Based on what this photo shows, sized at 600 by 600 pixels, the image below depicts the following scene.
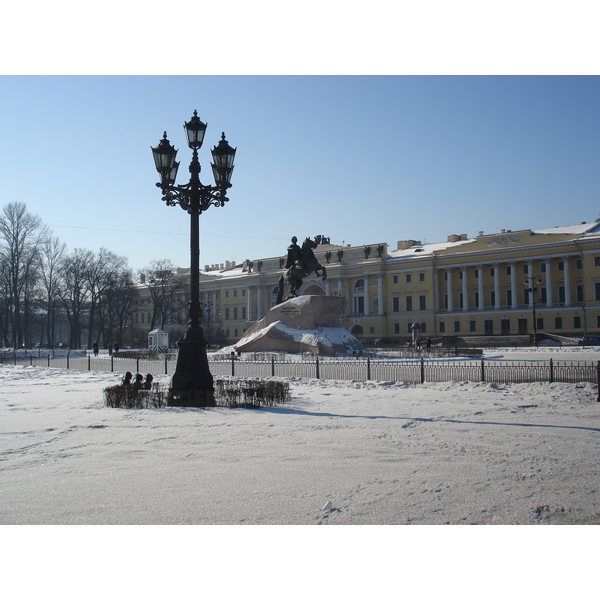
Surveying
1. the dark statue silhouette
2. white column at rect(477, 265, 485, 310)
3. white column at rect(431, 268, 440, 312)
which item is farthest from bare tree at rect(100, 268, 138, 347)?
white column at rect(477, 265, 485, 310)

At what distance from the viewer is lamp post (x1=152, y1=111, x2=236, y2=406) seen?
41.2ft

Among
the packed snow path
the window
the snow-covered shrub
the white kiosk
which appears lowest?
the packed snow path

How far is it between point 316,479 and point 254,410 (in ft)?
19.5

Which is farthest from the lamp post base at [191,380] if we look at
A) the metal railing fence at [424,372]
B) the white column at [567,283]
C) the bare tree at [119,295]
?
the white column at [567,283]

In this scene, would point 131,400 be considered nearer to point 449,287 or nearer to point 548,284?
point 548,284

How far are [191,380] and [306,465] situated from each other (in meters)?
6.23

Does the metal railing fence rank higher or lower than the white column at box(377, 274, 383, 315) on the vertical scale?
lower

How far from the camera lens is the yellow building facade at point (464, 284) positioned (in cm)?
6725

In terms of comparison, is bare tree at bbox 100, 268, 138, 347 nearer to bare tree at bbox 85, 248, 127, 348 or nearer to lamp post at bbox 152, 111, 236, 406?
bare tree at bbox 85, 248, 127, 348

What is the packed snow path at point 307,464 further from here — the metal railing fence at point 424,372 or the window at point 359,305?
the window at point 359,305

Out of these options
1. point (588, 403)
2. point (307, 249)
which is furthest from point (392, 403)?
point (307, 249)

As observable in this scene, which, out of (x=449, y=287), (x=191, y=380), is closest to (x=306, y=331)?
(x=191, y=380)

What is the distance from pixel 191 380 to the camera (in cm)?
1261

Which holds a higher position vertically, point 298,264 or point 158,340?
point 298,264
